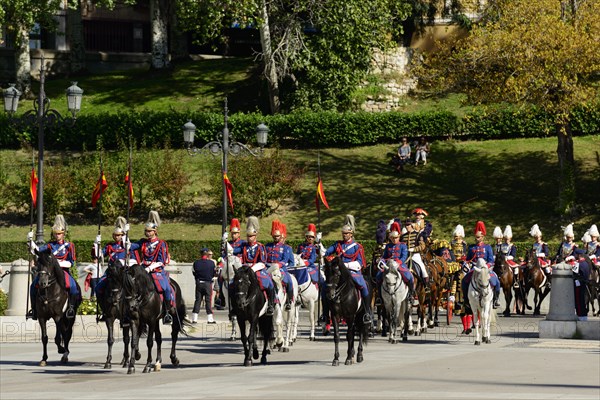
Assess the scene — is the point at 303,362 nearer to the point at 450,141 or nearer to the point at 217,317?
the point at 217,317

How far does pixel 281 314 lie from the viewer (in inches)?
969

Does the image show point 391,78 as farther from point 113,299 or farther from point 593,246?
point 113,299

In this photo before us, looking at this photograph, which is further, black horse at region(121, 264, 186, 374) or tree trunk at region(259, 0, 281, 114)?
tree trunk at region(259, 0, 281, 114)

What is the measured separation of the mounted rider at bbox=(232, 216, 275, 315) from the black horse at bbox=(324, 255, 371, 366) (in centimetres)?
129

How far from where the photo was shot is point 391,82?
6197 cm

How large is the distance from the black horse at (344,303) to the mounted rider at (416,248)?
17.0ft

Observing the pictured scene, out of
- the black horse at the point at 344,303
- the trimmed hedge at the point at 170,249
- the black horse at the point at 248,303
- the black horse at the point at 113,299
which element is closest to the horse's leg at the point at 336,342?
the black horse at the point at 344,303

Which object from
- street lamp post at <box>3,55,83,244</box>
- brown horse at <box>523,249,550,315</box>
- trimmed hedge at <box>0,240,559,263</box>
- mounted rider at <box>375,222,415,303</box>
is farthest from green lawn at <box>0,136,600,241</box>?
mounted rider at <box>375,222,415,303</box>

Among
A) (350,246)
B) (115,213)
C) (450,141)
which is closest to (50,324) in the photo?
(350,246)

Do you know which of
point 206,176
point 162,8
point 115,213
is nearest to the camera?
point 115,213

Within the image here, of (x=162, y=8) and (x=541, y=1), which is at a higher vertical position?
(x=162, y=8)

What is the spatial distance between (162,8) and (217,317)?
3622cm

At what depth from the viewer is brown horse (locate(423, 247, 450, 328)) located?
29219 mm

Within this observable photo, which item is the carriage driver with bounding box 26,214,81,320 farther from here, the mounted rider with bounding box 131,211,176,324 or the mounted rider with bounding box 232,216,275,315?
the mounted rider with bounding box 232,216,275,315
